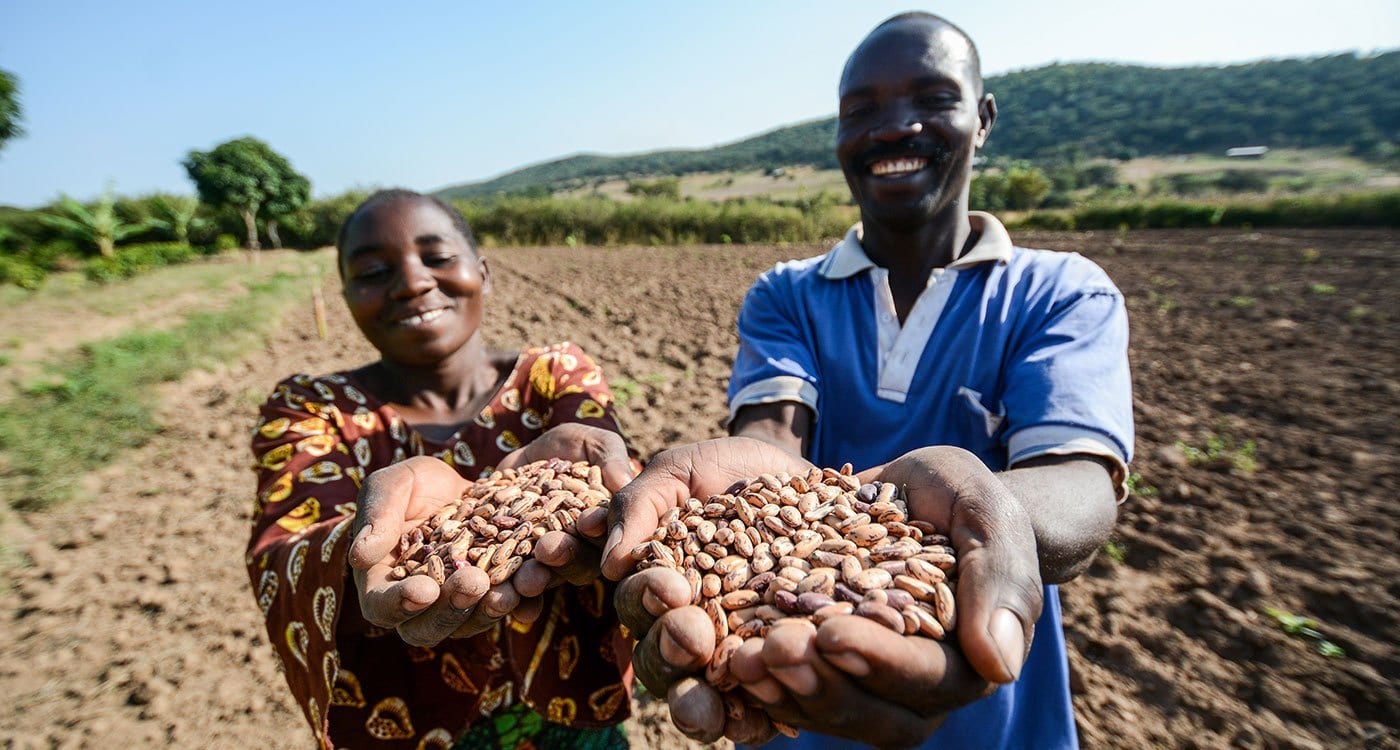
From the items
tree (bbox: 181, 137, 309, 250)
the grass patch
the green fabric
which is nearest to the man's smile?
the green fabric

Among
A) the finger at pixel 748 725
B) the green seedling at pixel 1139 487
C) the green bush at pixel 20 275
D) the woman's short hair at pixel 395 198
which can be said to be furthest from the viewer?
the green bush at pixel 20 275

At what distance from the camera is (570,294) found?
11.5 m

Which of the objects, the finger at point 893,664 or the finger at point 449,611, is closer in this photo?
the finger at point 893,664

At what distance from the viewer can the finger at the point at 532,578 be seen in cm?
117

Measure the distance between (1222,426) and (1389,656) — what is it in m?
2.85

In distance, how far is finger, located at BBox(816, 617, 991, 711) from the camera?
0.83 meters

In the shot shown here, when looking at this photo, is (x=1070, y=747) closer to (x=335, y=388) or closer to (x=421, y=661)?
(x=421, y=661)

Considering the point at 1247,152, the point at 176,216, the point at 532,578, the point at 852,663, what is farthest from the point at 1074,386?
the point at 1247,152

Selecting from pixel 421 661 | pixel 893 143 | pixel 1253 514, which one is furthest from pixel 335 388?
pixel 1253 514

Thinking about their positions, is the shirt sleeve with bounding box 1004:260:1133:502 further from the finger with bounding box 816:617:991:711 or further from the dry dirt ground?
the dry dirt ground

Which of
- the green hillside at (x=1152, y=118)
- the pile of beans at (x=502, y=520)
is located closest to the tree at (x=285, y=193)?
the green hillside at (x=1152, y=118)

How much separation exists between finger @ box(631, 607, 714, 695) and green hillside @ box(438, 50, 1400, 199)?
116ft

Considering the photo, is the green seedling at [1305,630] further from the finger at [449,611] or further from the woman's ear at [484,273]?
the woman's ear at [484,273]

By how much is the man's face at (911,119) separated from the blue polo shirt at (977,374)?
0.19m
